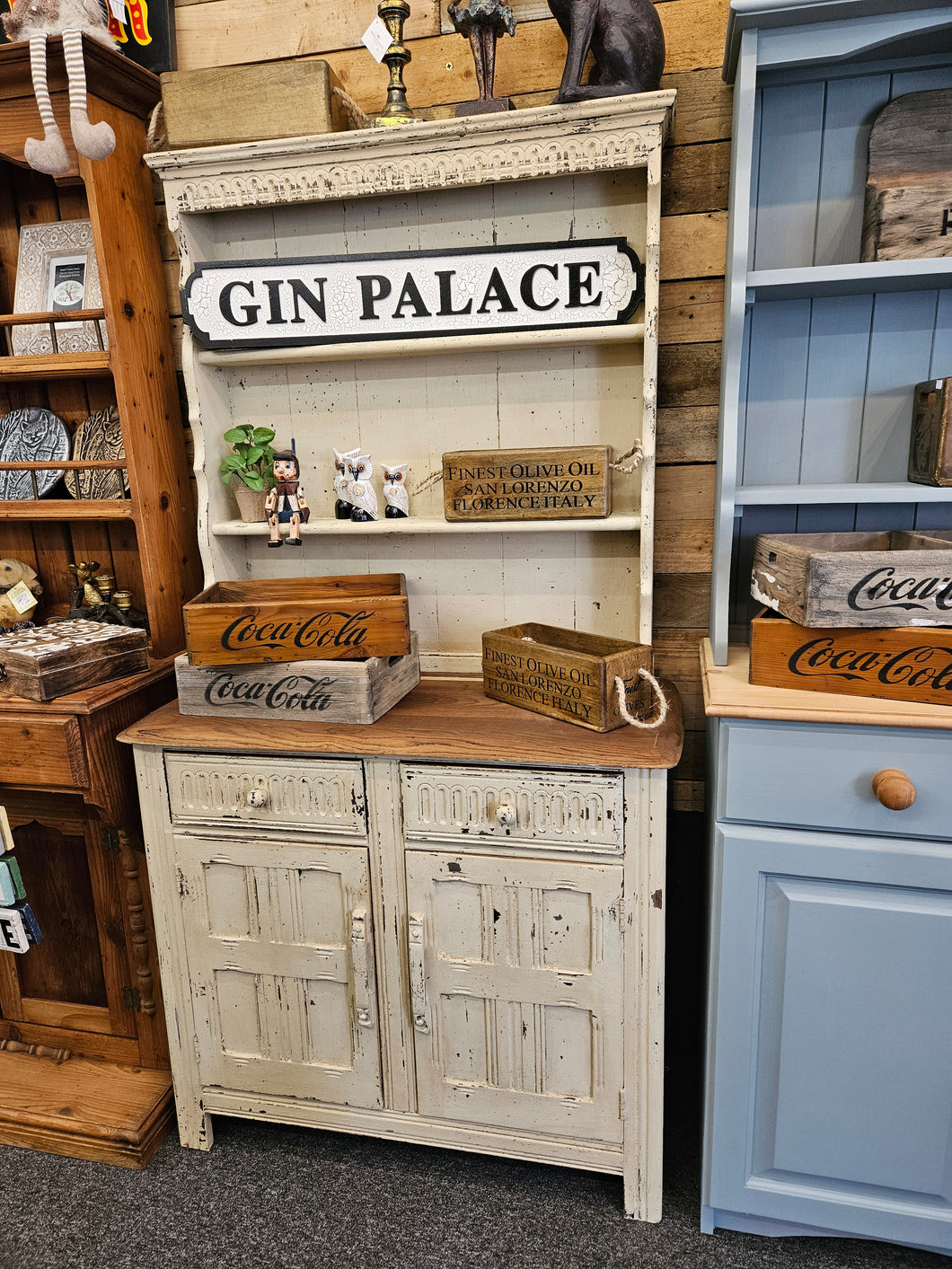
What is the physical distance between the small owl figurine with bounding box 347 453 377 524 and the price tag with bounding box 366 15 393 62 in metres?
0.74

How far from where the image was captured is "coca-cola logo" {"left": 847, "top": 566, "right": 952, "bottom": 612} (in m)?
1.28

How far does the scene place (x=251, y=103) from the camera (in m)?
1.60

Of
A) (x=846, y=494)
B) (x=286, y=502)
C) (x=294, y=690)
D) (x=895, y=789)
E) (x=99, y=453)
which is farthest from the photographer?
(x=99, y=453)

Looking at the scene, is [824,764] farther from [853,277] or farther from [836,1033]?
[853,277]

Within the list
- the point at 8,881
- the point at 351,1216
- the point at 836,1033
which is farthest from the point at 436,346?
the point at 351,1216

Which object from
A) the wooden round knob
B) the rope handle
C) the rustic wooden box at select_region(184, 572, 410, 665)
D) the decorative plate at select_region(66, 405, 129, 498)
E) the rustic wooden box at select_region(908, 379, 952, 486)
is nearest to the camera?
the wooden round knob

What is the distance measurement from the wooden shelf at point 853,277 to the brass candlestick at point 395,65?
0.73 meters

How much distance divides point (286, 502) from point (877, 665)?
1167mm

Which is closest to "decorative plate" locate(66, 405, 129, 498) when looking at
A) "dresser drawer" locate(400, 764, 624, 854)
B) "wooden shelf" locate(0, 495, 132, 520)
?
"wooden shelf" locate(0, 495, 132, 520)

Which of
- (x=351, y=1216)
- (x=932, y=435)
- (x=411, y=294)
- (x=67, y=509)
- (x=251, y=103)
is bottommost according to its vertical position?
(x=351, y=1216)

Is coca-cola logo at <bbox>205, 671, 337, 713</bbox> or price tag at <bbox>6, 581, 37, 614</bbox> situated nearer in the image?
coca-cola logo at <bbox>205, 671, 337, 713</bbox>

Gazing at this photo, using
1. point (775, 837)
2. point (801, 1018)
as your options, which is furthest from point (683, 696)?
point (801, 1018)

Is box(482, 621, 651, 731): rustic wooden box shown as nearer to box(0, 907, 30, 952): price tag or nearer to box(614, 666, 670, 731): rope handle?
box(614, 666, 670, 731): rope handle

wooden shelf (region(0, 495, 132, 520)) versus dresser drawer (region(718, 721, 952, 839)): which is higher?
wooden shelf (region(0, 495, 132, 520))
